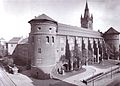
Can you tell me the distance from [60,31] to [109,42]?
25.2 ft

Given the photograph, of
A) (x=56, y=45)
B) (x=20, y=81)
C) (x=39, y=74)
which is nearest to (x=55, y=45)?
(x=56, y=45)

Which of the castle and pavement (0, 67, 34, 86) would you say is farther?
the castle

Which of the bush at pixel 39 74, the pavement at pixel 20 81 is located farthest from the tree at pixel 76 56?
the pavement at pixel 20 81

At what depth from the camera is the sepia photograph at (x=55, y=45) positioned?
4.11 metres

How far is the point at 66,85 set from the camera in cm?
609

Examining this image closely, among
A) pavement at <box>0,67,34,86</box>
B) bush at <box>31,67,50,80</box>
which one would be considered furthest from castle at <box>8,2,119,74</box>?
pavement at <box>0,67,34,86</box>

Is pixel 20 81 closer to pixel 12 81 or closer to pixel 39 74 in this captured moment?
pixel 12 81

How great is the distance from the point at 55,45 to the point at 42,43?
3.37 ft

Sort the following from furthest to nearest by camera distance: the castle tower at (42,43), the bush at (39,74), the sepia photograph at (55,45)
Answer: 1. the castle tower at (42,43)
2. the bush at (39,74)
3. the sepia photograph at (55,45)

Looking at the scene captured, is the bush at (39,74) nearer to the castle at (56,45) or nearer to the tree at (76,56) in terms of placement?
the castle at (56,45)

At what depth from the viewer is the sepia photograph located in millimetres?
4113

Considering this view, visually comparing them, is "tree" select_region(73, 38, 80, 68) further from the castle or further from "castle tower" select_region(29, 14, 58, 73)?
"castle tower" select_region(29, 14, 58, 73)

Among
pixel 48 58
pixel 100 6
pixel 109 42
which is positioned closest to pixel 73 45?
pixel 48 58

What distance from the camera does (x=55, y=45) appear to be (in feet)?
27.8
